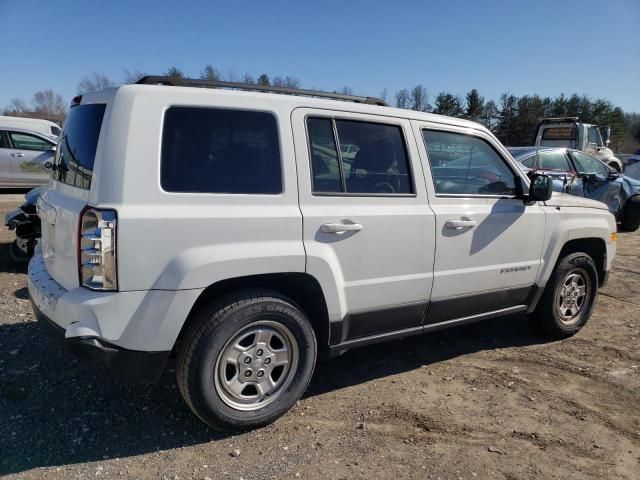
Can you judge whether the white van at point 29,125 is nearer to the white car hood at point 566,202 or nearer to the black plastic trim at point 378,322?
the black plastic trim at point 378,322

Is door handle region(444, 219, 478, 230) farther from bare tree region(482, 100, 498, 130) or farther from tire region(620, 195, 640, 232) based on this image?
bare tree region(482, 100, 498, 130)

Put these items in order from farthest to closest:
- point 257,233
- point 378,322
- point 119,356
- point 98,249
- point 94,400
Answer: point 378,322 < point 94,400 < point 257,233 < point 119,356 < point 98,249

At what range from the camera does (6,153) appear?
12.6 metres

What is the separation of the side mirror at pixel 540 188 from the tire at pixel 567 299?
0.82 meters

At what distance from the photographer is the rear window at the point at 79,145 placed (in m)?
2.74

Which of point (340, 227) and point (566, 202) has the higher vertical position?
point (566, 202)

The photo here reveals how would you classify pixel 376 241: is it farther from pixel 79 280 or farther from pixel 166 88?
pixel 79 280

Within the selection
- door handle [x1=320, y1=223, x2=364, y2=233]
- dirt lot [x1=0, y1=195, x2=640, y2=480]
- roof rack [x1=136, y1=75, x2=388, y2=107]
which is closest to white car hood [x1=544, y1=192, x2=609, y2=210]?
dirt lot [x1=0, y1=195, x2=640, y2=480]

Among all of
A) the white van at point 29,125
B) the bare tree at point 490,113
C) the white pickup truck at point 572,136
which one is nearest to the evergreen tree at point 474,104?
the bare tree at point 490,113

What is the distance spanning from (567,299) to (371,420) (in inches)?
99.2

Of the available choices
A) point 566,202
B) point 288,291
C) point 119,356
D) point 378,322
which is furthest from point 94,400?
point 566,202

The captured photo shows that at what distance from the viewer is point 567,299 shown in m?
4.72

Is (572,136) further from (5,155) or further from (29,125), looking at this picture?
(5,155)

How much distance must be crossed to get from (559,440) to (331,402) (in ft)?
4.72
